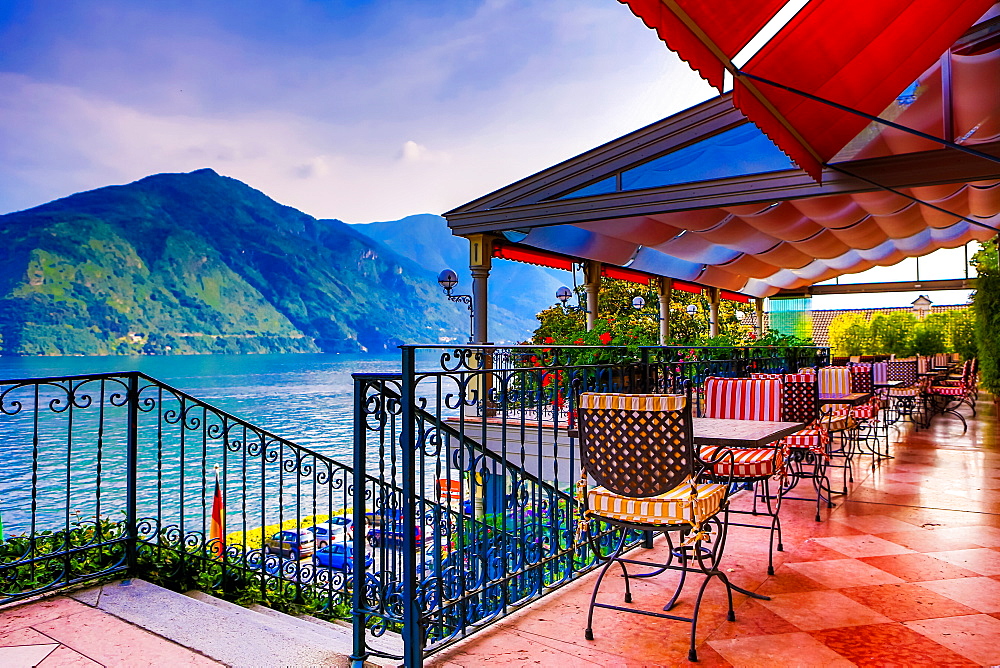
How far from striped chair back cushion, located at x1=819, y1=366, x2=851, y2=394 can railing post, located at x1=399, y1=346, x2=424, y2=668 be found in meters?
4.89

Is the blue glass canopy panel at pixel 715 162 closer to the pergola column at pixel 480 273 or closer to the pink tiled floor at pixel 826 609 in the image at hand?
the pergola column at pixel 480 273

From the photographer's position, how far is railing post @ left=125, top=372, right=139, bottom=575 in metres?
3.66

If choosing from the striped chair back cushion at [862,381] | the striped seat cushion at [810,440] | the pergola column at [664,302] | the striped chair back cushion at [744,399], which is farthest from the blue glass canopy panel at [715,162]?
the pergola column at [664,302]

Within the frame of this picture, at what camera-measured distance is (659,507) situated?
2.59 m

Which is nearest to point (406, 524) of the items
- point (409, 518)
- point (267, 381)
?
point (409, 518)

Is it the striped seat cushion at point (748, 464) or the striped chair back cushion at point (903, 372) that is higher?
the striped chair back cushion at point (903, 372)

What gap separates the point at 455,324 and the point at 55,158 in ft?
158

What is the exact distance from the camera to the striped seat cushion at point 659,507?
2.57 m

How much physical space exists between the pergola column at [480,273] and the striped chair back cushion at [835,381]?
3.97 meters

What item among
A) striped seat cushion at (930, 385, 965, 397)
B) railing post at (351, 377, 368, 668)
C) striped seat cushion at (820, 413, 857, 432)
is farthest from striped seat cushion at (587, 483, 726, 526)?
striped seat cushion at (930, 385, 965, 397)

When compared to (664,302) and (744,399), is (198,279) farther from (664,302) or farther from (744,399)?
(744,399)

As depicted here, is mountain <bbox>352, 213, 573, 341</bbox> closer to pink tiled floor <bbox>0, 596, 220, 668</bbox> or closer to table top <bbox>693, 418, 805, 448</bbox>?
table top <bbox>693, 418, 805, 448</bbox>

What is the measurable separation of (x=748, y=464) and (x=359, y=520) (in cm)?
232

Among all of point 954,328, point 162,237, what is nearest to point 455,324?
point 162,237
